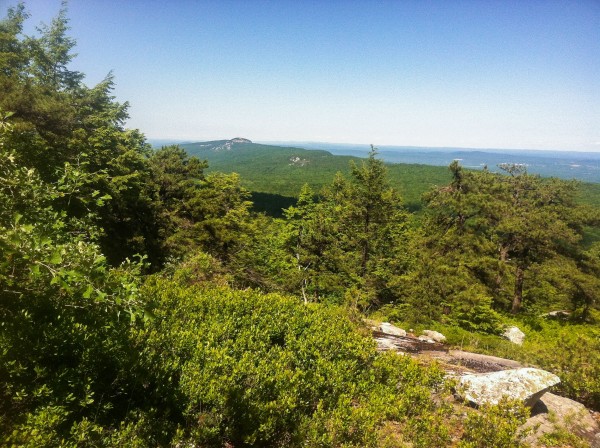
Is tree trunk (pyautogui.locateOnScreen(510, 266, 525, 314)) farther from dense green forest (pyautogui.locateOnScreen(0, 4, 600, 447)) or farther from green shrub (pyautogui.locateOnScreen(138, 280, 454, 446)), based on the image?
green shrub (pyautogui.locateOnScreen(138, 280, 454, 446))

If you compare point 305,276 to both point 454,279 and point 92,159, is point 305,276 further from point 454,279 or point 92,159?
point 92,159

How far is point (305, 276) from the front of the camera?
22172mm

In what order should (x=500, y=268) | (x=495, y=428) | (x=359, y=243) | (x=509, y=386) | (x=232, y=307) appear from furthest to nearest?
(x=500, y=268) → (x=359, y=243) → (x=232, y=307) → (x=509, y=386) → (x=495, y=428)

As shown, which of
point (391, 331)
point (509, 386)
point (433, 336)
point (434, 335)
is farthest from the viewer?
point (434, 335)

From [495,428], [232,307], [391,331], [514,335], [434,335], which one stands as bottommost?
[514,335]

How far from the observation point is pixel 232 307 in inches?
334

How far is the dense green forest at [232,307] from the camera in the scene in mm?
3887

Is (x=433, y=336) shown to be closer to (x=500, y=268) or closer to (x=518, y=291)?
(x=500, y=268)

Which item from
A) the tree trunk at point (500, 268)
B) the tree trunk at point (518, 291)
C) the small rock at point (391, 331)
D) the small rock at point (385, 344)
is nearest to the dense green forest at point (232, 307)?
the tree trunk at point (500, 268)

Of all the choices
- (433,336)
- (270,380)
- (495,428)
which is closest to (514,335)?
(433,336)

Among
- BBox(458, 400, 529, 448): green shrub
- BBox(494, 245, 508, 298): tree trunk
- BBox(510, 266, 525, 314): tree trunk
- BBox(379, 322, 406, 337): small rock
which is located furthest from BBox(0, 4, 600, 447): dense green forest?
BBox(379, 322, 406, 337): small rock

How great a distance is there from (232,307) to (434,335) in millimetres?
12508

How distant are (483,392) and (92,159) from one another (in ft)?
65.8

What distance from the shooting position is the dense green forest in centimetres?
389
